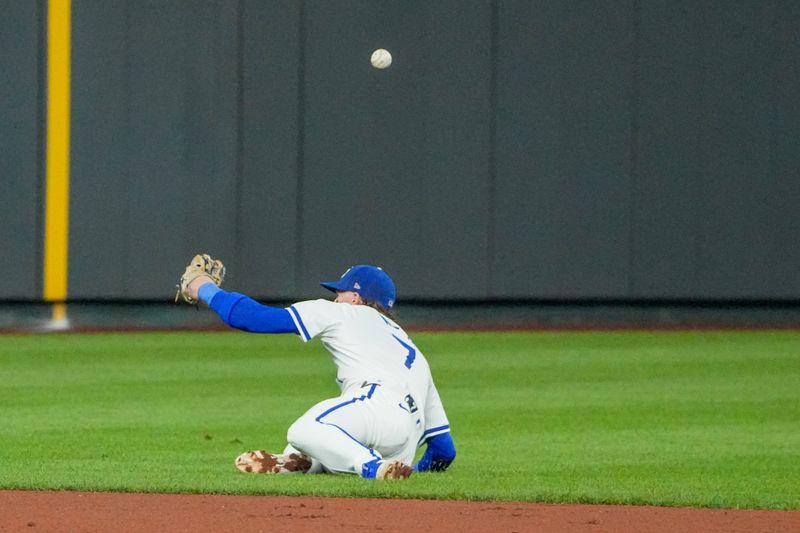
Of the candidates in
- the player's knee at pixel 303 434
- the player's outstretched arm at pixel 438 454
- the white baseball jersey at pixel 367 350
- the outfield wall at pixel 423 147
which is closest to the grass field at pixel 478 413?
the player's outstretched arm at pixel 438 454

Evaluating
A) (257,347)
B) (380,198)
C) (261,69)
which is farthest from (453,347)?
(261,69)

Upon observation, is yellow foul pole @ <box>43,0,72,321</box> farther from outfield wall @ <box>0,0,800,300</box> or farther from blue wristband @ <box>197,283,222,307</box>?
blue wristband @ <box>197,283,222,307</box>

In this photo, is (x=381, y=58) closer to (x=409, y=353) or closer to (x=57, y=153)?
(x=57, y=153)

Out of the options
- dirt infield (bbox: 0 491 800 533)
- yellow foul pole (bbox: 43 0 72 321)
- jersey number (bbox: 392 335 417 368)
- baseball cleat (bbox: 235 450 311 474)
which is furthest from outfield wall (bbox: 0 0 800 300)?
dirt infield (bbox: 0 491 800 533)

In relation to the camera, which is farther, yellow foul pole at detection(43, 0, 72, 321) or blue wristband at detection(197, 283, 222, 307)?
yellow foul pole at detection(43, 0, 72, 321)

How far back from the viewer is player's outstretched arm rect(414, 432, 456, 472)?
6809mm

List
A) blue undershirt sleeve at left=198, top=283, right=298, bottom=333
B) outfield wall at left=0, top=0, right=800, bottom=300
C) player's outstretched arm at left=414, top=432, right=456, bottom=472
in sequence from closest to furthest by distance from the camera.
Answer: blue undershirt sleeve at left=198, top=283, right=298, bottom=333 → player's outstretched arm at left=414, top=432, right=456, bottom=472 → outfield wall at left=0, top=0, right=800, bottom=300

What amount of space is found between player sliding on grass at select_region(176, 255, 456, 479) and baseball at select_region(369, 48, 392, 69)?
9.49m

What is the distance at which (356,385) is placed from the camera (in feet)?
A: 21.7

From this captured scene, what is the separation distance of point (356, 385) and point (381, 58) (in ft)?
32.3

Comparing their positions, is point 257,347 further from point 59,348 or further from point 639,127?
point 639,127

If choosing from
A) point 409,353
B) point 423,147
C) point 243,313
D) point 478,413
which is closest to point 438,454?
point 409,353

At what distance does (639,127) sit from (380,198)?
273cm

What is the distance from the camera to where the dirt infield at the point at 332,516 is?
213 inches
